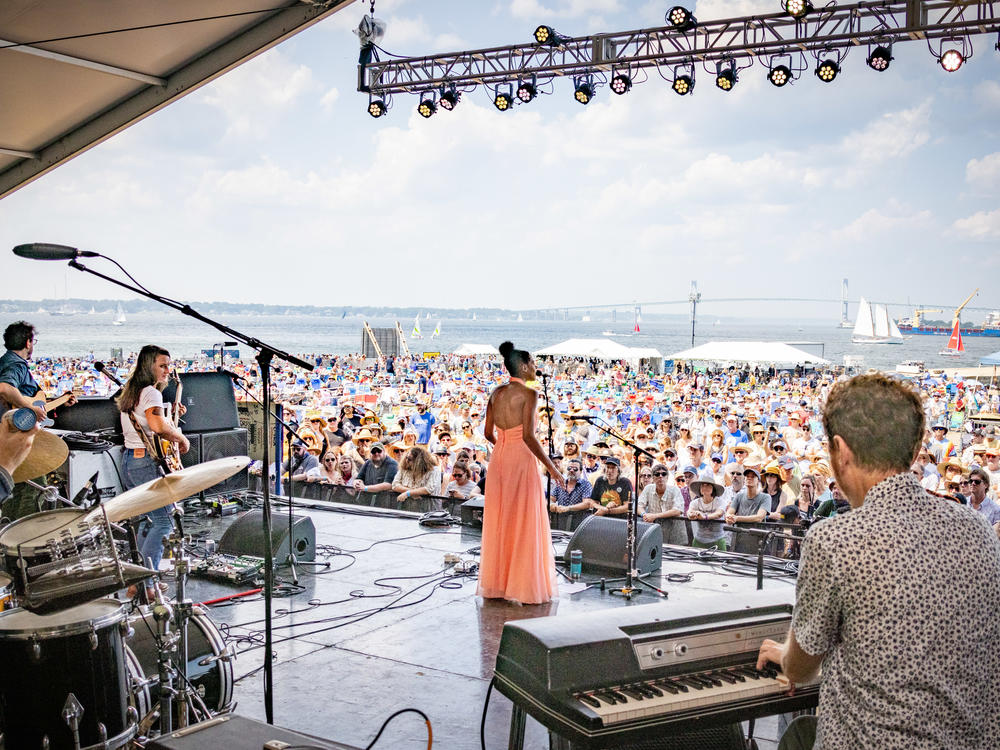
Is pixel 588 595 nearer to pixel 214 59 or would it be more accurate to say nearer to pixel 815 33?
pixel 214 59

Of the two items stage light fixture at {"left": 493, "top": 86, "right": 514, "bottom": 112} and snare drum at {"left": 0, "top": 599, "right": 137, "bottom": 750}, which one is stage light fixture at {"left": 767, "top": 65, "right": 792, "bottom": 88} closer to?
stage light fixture at {"left": 493, "top": 86, "right": 514, "bottom": 112}

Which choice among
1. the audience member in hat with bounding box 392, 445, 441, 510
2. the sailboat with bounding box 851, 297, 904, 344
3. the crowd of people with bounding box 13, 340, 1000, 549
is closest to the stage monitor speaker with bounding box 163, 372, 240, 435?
the crowd of people with bounding box 13, 340, 1000, 549

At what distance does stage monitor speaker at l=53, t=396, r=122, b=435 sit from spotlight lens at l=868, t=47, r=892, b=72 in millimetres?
7910

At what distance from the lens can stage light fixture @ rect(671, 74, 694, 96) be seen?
910 centimetres

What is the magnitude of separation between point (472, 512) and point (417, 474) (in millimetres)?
1358

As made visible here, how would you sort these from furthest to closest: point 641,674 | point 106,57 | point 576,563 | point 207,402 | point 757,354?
point 757,354
point 207,402
point 106,57
point 576,563
point 641,674

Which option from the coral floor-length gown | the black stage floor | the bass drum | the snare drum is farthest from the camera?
the coral floor-length gown

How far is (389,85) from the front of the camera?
10.4 metres

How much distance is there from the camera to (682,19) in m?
8.62

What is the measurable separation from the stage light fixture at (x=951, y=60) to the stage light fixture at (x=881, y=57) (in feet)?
1.45

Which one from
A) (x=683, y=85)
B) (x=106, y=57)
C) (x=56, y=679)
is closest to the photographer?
(x=56, y=679)

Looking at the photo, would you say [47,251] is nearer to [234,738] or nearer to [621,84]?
[234,738]

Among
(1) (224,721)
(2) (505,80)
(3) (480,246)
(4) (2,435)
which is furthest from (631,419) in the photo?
(3) (480,246)

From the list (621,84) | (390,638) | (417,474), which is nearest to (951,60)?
(621,84)
